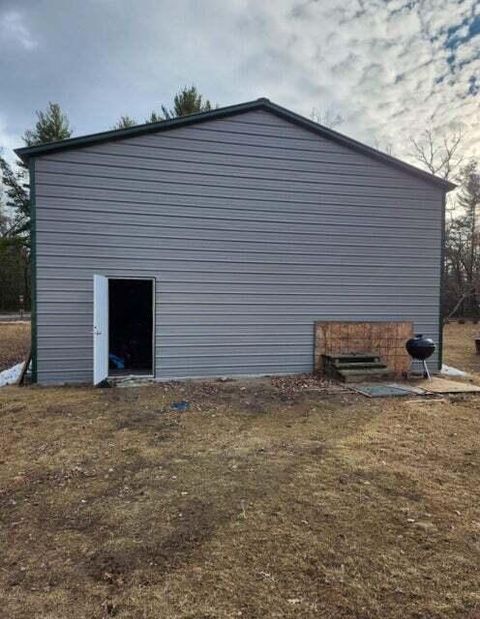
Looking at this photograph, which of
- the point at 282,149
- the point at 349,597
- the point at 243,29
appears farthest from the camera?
the point at 243,29

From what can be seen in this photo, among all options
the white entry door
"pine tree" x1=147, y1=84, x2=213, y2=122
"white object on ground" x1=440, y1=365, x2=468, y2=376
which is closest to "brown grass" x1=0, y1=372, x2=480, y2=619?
the white entry door

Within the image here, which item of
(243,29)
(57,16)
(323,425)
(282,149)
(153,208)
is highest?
(243,29)

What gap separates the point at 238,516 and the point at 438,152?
913 inches

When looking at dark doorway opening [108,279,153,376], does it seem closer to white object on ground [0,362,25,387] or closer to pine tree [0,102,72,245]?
white object on ground [0,362,25,387]

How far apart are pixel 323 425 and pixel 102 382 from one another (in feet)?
11.9

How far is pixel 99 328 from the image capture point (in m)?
6.10

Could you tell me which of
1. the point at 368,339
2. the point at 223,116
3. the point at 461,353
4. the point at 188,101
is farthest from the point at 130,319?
the point at 188,101

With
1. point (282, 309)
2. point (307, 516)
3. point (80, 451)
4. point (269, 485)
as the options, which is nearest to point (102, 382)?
point (80, 451)

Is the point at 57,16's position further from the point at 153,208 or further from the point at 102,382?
the point at 102,382

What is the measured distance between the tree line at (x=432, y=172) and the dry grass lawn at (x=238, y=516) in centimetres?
1788

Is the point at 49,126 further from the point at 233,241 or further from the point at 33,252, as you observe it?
the point at 233,241

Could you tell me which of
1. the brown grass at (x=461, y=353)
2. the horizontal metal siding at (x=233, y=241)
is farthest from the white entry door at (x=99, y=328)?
the brown grass at (x=461, y=353)

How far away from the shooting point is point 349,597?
1.81m

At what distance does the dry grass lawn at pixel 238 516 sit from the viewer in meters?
1.81
